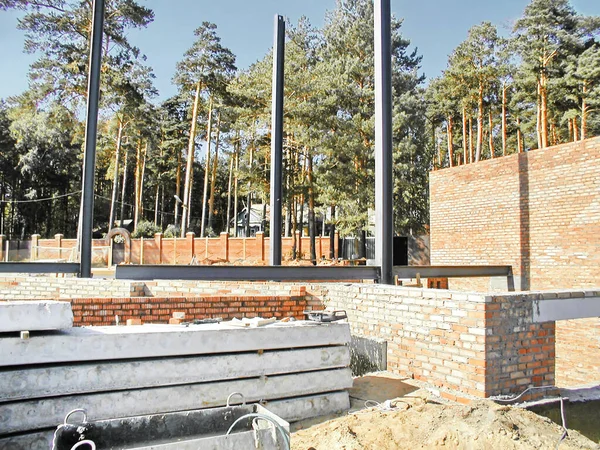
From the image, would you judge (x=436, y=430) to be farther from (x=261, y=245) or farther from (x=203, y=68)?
(x=203, y=68)

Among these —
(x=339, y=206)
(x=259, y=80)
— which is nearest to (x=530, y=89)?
(x=339, y=206)

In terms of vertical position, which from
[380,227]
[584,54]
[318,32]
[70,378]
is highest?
[318,32]

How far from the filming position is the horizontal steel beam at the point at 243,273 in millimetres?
7016

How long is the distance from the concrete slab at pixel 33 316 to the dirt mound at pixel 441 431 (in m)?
1.91

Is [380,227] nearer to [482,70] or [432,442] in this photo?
[432,442]

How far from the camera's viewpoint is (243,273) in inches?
304

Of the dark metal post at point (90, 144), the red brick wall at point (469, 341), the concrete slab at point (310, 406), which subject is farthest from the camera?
the dark metal post at point (90, 144)

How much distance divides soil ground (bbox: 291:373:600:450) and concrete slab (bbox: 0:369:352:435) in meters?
0.34

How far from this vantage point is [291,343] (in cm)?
405

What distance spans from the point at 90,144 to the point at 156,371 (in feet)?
22.0

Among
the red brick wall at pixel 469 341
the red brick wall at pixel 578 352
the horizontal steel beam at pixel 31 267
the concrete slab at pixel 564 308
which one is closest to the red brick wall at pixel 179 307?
the red brick wall at pixel 469 341

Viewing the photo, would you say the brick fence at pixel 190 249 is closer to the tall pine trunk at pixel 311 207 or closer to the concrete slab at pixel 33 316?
the tall pine trunk at pixel 311 207

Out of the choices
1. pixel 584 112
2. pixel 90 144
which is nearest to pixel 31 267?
pixel 90 144

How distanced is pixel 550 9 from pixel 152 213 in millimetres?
36799
